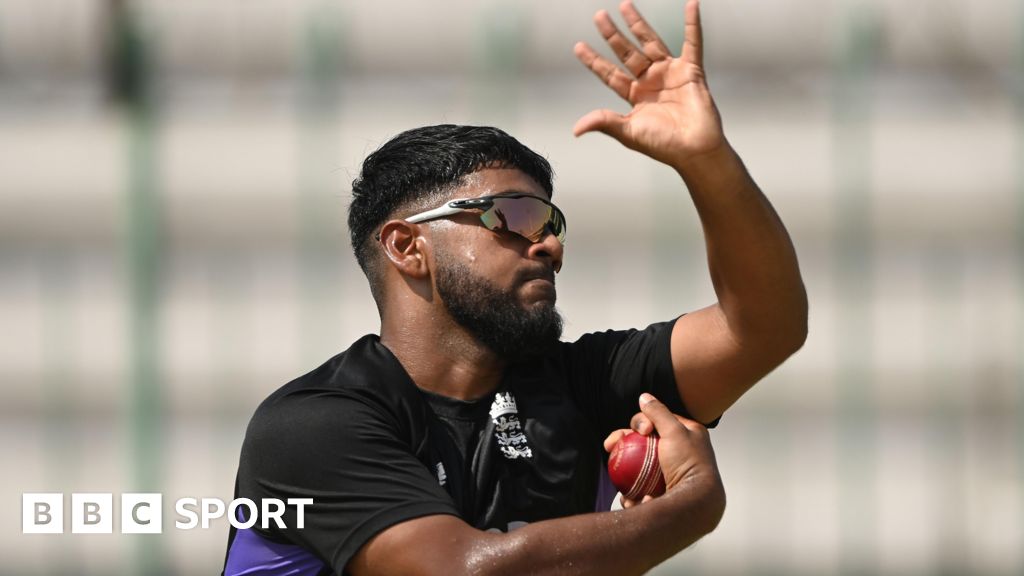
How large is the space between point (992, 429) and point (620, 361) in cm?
323

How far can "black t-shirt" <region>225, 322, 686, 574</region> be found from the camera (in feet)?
10.3

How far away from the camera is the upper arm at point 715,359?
3355 millimetres

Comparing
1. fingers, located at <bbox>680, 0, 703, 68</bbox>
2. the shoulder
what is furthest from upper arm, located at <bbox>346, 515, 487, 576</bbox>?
fingers, located at <bbox>680, 0, 703, 68</bbox>

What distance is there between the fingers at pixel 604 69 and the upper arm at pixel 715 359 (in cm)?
57

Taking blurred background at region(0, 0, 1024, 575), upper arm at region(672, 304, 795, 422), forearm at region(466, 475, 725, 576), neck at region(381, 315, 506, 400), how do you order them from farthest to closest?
blurred background at region(0, 0, 1024, 575), neck at region(381, 315, 506, 400), upper arm at region(672, 304, 795, 422), forearm at region(466, 475, 725, 576)

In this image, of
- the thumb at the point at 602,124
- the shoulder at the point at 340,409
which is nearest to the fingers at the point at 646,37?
the thumb at the point at 602,124

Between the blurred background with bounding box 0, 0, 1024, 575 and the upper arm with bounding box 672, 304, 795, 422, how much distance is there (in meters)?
2.64

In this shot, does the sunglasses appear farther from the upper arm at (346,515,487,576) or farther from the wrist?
the upper arm at (346,515,487,576)

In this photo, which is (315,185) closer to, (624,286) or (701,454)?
(624,286)

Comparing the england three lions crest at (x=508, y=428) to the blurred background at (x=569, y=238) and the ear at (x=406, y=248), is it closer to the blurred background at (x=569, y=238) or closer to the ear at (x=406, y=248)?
the ear at (x=406, y=248)

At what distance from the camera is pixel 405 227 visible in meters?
3.57

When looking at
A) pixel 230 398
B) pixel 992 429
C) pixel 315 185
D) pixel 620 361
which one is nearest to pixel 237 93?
pixel 315 185

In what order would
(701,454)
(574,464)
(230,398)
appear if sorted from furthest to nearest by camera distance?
(230,398) < (574,464) < (701,454)

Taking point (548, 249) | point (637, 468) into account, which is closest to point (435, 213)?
point (548, 249)
